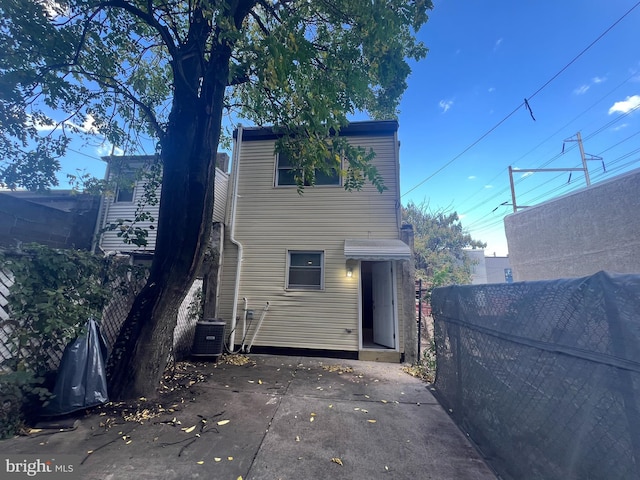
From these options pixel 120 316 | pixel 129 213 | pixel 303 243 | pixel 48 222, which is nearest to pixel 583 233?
pixel 303 243

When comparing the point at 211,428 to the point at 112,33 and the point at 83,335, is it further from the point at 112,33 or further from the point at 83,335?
the point at 112,33

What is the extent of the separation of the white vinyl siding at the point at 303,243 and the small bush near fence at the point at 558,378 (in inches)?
147

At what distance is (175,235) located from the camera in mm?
3703

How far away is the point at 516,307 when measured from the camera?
7.41 ft

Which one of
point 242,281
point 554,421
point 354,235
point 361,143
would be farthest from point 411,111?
point 554,421

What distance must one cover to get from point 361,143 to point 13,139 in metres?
7.21

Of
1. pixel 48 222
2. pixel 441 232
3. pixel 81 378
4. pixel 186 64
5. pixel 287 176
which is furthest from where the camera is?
pixel 441 232

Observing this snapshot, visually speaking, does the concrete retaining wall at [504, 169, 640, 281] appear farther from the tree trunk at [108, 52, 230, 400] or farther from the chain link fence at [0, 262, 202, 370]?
the chain link fence at [0, 262, 202, 370]

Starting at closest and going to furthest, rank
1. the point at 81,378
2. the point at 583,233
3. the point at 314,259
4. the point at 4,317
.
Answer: the point at 4,317 < the point at 81,378 < the point at 314,259 < the point at 583,233

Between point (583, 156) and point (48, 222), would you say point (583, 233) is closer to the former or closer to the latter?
point (583, 156)

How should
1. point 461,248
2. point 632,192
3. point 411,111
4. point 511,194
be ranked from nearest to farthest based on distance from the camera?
point 632,192, point 411,111, point 511,194, point 461,248

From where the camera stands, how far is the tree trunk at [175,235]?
11.4ft

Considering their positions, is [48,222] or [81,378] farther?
[48,222]

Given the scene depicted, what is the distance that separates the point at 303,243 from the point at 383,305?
8.96 ft
